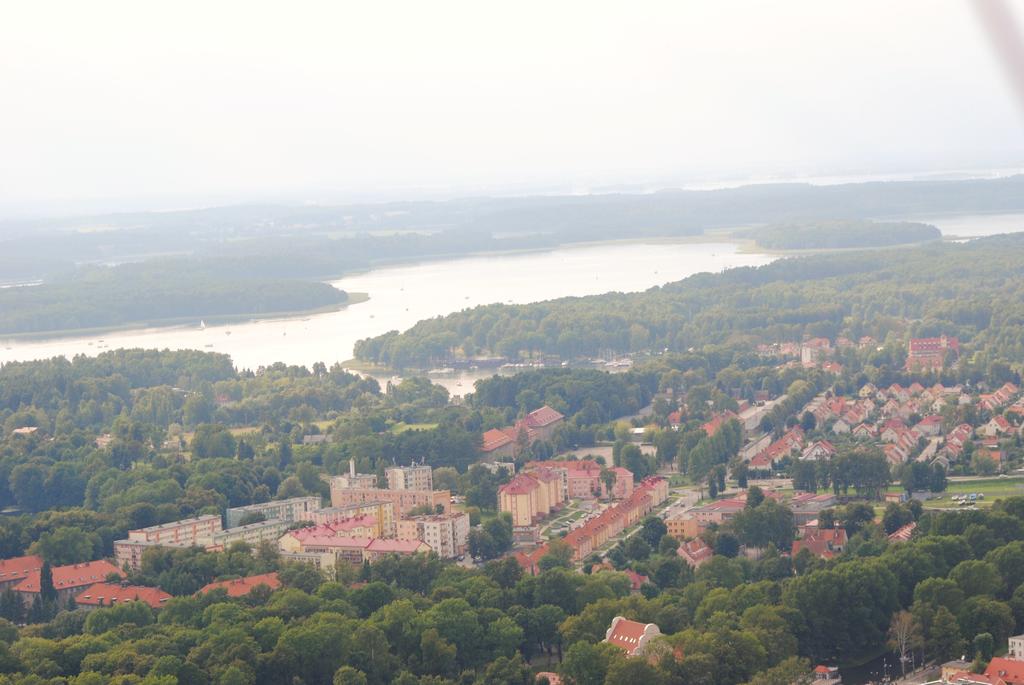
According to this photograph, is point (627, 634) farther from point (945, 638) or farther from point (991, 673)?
point (991, 673)

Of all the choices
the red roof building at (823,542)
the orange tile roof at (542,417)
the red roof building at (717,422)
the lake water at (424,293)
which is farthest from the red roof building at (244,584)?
the lake water at (424,293)

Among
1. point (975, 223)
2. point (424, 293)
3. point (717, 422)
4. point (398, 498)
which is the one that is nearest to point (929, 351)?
point (717, 422)

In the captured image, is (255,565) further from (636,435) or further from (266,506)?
(636,435)

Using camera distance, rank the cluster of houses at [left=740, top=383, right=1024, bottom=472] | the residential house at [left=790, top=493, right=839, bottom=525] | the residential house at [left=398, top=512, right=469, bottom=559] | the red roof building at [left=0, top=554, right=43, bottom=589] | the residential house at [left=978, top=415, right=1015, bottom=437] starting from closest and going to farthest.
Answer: the red roof building at [left=0, top=554, right=43, bottom=589], the residential house at [left=398, top=512, right=469, bottom=559], the residential house at [left=790, top=493, right=839, bottom=525], the cluster of houses at [left=740, top=383, right=1024, bottom=472], the residential house at [left=978, top=415, right=1015, bottom=437]

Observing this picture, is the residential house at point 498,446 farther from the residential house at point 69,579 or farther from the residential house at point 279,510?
the residential house at point 69,579

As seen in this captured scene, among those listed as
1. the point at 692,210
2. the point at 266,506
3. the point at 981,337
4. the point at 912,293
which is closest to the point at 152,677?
the point at 266,506

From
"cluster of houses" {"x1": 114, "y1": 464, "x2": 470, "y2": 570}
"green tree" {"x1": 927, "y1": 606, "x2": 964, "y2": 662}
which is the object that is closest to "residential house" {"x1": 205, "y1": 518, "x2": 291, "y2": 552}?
"cluster of houses" {"x1": 114, "y1": 464, "x2": 470, "y2": 570}

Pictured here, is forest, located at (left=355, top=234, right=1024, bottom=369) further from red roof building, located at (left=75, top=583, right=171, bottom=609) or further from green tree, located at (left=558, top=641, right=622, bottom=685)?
green tree, located at (left=558, top=641, right=622, bottom=685)
